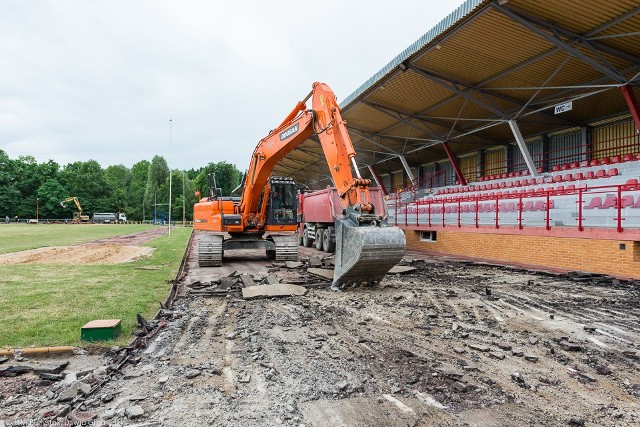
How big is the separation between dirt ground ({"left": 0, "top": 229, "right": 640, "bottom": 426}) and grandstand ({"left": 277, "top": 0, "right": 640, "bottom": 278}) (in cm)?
511

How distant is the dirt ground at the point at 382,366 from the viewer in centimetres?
332

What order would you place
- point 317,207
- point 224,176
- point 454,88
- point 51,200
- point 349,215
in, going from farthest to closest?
point 224,176 → point 51,200 → point 454,88 → point 317,207 → point 349,215

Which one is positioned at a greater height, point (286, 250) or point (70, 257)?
point (286, 250)

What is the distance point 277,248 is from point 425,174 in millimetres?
27593

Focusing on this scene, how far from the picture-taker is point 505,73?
17.4 metres

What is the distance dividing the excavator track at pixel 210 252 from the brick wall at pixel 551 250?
10.6m

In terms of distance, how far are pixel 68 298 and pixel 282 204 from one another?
790 cm

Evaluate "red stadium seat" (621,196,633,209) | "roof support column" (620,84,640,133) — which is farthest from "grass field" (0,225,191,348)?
"roof support column" (620,84,640,133)

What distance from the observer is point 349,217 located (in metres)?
8.33

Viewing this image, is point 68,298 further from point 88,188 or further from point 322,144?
point 88,188

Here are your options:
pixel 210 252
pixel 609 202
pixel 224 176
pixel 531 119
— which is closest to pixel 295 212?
pixel 210 252

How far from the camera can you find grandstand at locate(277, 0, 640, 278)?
1203cm

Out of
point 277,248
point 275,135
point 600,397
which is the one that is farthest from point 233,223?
point 600,397

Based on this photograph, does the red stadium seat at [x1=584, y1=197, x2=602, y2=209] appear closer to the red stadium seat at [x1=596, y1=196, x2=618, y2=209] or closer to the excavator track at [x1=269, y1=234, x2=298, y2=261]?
the red stadium seat at [x1=596, y1=196, x2=618, y2=209]
